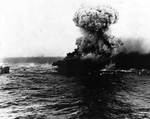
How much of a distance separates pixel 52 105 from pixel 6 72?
88309mm

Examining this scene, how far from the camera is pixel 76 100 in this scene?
84.0 m

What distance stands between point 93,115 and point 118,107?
1027cm

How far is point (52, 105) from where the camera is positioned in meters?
78.2

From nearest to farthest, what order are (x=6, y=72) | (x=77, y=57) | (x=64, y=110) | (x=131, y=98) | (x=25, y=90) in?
(x=64, y=110)
(x=131, y=98)
(x=25, y=90)
(x=6, y=72)
(x=77, y=57)

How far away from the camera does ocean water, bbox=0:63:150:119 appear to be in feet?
228

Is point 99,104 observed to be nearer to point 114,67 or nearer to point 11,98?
point 11,98

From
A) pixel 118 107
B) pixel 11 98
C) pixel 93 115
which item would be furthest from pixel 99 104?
pixel 11 98

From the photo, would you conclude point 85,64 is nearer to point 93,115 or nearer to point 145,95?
point 145,95

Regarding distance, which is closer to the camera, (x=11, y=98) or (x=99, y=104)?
(x=99, y=104)

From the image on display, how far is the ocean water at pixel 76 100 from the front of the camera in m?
69.5

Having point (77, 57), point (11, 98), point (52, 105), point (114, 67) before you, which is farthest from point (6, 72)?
point (52, 105)

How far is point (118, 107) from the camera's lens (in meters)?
76.1

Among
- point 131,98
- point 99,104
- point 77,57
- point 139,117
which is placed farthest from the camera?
point 77,57

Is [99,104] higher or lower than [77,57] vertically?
lower
